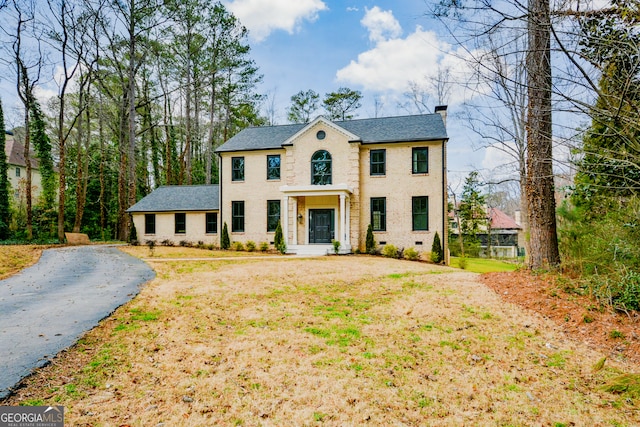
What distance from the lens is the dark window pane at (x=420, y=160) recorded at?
704 inches

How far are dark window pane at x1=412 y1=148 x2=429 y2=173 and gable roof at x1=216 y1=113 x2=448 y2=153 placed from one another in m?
0.65

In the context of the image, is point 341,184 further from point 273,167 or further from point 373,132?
point 273,167

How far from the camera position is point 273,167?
786 inches

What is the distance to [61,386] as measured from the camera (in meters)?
3.49

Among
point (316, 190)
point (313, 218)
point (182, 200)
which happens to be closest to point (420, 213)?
point (316, 190)

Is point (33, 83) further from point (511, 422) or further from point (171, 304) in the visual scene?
point (511, 422)

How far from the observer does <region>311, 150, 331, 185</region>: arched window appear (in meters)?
19.0

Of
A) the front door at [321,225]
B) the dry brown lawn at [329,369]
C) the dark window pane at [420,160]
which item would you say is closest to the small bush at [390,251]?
the front door at [321,225]

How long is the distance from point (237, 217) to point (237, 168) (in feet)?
9.36

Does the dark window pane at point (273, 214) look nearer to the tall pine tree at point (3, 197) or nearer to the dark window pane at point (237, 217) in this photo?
the dark window pane at point (237, 217)

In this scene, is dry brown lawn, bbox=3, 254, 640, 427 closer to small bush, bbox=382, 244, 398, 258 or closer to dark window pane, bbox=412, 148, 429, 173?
small bush, bbox=382, 244, 398, 258

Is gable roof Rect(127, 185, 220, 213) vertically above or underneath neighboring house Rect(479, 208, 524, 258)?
above

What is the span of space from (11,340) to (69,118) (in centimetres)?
3301

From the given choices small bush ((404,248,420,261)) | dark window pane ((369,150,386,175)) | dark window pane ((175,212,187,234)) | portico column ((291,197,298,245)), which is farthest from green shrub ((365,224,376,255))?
dark window pane ((175,212,187,234))
